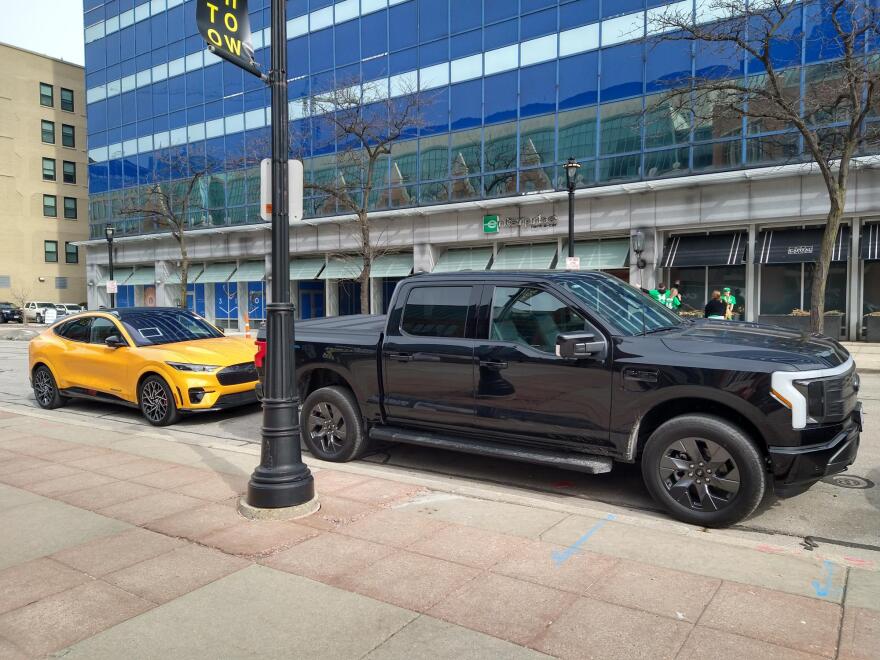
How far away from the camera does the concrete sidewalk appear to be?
3.10 metres

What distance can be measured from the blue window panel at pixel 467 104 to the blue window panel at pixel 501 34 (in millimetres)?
1507

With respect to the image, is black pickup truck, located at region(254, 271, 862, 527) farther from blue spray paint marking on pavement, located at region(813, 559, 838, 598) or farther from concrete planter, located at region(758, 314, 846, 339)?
concrete planter, located at region(758, 314, 846, 339)

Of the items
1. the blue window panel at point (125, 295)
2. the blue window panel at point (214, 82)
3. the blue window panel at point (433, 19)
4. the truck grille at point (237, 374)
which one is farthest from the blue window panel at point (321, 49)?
the truck grille at point (237, 374)

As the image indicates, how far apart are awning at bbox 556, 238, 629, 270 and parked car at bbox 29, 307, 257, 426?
55.6 feet

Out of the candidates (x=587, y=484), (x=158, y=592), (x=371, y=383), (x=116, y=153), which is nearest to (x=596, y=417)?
(x=587, y=484)

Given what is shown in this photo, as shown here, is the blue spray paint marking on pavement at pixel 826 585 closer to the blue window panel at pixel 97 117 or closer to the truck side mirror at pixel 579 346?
the truck side mirror at pixel 579 346

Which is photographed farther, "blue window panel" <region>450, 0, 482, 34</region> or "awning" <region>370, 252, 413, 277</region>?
"awning" <region>370, 252, 413, 277</region>

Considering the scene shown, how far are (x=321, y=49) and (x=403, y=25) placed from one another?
4.79 meters

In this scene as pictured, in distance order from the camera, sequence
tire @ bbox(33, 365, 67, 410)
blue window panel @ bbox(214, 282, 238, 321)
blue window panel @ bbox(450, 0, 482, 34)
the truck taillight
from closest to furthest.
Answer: the truck taillight
tire @ bbox(33, 365, 67, 410)
blue window panel @ bbox(450, 0, 482, 34)
blue window panel @ bbox(214, 282, 238, 321)

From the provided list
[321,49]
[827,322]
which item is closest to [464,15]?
[321,49]

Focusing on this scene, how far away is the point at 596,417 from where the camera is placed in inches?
197

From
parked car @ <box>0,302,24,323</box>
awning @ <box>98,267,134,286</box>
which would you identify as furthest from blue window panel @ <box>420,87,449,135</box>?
parked car @ <box>0,302,24,323</box>

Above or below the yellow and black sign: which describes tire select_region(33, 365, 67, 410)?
below

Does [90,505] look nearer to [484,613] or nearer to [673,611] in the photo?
[484,613]
